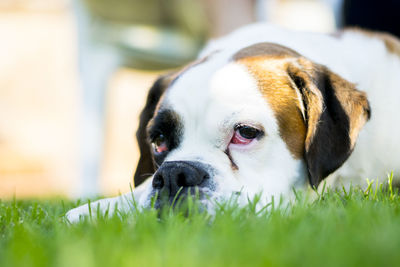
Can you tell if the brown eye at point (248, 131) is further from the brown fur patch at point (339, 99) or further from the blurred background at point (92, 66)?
the blurred background at point (92, 66)

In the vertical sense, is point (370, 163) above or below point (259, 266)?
below

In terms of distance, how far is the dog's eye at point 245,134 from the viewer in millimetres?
2367

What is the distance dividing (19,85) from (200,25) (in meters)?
5.95

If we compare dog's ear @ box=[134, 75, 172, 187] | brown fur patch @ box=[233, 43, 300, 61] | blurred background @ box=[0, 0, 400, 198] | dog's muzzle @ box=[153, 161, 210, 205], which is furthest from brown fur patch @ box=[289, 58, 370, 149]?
blurred background @ box=[0, 0, 400, 198]

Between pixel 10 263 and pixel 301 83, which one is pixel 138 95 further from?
pixel 10 263

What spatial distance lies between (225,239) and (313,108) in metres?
1.17

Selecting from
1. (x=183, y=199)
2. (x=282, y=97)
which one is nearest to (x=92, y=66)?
(x=282, y=97)

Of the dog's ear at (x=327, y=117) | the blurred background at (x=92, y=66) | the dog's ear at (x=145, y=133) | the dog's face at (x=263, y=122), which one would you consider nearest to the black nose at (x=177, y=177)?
the dog's face at (x=263, y=122)

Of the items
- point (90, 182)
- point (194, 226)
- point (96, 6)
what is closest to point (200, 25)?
point (96, 6)

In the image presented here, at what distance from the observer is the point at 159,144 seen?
8.51 feet

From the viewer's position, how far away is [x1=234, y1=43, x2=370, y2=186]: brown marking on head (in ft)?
7.84

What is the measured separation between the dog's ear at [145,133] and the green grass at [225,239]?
102cm

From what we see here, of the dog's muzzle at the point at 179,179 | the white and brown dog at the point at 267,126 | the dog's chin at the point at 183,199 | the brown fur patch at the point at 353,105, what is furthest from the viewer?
the brown fur patch at the point at 353,105

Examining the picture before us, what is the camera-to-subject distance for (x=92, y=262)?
121 cm
